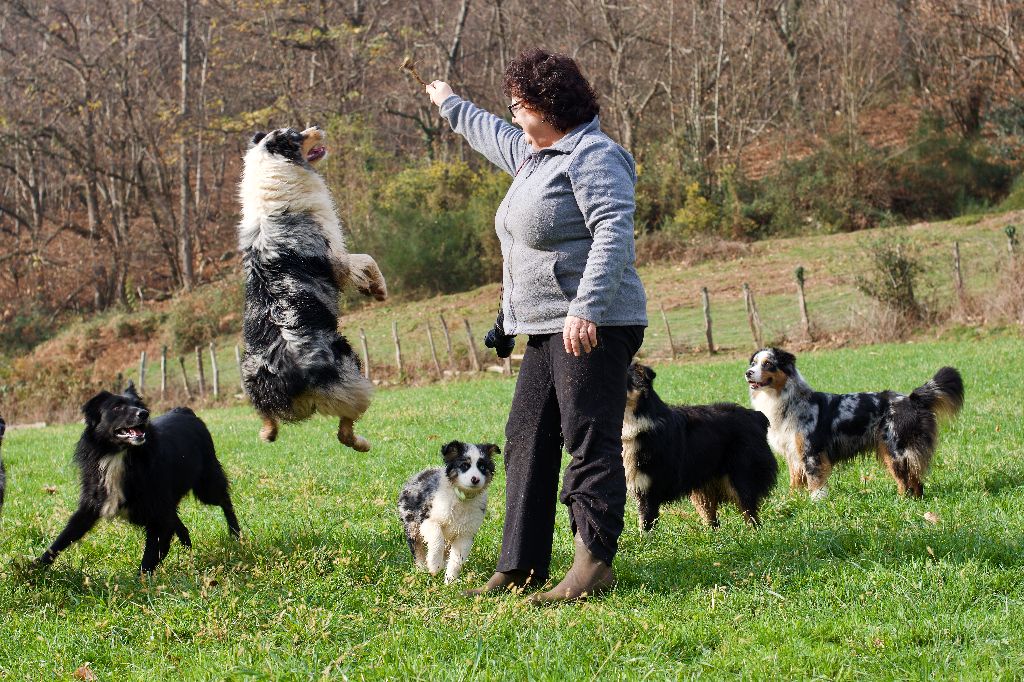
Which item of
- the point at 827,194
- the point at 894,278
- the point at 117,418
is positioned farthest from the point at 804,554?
the point at 827,194

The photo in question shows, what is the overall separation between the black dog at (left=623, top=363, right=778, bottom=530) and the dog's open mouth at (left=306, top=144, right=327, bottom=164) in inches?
97.9

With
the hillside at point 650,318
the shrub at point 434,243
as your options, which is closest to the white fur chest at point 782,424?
the hillside at point 650,318

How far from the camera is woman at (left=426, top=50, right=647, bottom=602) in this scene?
14.9 ft

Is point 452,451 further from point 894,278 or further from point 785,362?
point 894,278

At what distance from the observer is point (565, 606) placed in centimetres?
455

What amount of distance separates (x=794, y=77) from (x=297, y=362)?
3595cm

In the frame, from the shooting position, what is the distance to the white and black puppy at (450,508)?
555 cm

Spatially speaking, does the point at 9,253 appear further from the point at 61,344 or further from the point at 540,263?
the point at 540,263

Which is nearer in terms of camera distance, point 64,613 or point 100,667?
point 100,667

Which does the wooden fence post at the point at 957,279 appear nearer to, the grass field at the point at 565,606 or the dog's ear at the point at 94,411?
the grass field at the point at 565,606

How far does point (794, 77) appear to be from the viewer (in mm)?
36844

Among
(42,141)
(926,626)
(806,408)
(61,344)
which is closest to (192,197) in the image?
(42,141)

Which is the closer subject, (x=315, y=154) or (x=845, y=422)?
(x=315, y=154)

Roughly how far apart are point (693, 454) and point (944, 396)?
7.77 feet
